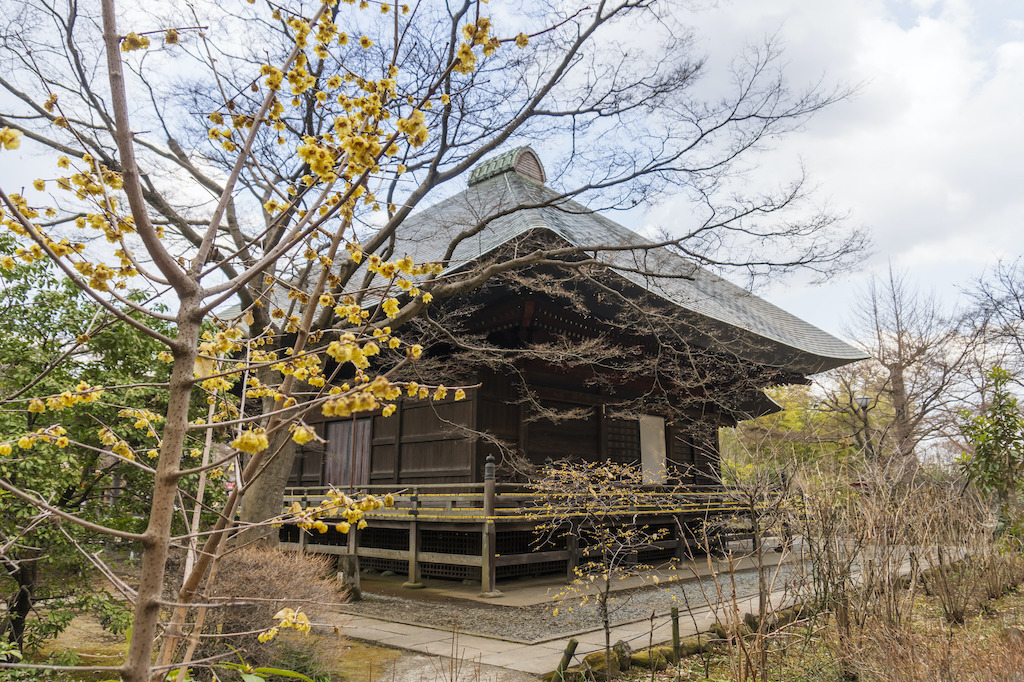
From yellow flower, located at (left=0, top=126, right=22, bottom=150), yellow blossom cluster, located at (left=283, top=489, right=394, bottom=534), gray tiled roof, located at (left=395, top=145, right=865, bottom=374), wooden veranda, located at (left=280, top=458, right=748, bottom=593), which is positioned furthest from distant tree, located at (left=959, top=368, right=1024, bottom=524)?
yellow flower, located at (left=0, top=126, right=22, bottom=150)

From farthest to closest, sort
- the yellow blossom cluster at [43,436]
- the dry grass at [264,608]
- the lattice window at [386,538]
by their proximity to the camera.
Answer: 1. the lattice window at [386,538]
2. the dry grass at [264,608]
3. the yellow blossom cluster at [43,436]

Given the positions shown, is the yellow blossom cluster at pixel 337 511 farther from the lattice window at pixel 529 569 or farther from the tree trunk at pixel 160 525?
the lattice window at pixel 529 569

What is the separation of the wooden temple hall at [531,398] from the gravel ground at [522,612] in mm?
756

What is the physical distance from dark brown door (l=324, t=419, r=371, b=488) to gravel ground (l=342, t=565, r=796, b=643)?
3882 millimetres

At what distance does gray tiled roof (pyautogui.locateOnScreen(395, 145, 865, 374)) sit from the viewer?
1017 cm

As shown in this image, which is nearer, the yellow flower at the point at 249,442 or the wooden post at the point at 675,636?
the yellow flower at the point at 249,442

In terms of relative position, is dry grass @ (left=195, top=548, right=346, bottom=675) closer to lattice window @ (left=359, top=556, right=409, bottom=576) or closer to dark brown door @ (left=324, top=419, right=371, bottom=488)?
lattice window @ (left=359, top=556, right=409, bottom=576)

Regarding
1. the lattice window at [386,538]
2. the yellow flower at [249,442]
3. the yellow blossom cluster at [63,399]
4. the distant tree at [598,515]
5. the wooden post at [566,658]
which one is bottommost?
the wooden post at [566,658]

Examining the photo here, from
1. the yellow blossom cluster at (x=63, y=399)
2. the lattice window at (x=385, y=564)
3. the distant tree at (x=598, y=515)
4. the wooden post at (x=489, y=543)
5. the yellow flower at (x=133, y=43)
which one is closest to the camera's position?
the yellow blossom cluster at (x=63, y=399)

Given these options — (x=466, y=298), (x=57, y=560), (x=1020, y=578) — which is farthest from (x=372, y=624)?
(x=1020, y=578)

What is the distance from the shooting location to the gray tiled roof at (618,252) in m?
10.2

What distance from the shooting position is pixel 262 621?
4105 mm

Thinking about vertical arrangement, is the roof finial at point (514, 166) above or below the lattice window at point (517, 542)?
above

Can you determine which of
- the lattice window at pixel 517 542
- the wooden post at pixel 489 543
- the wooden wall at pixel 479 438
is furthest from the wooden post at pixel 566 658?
the lattice window at pixel 517 542
